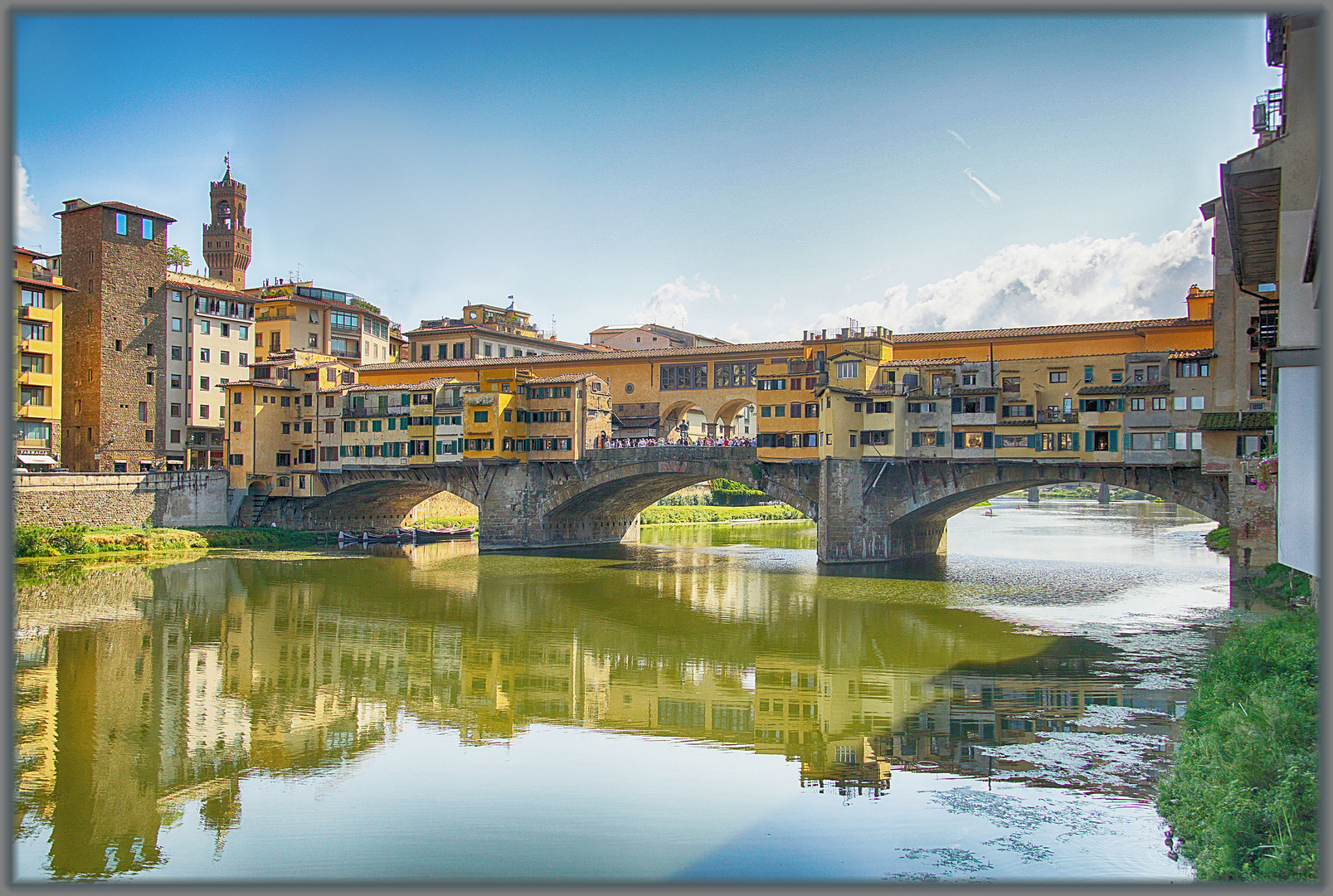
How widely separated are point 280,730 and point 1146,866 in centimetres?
1327

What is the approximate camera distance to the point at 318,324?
60500 mm

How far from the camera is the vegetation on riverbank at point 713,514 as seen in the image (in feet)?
208

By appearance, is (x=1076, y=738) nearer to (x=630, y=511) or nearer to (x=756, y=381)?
(x=756, y=381)

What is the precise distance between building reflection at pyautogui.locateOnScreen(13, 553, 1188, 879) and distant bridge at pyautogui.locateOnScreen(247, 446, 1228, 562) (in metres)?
8.54

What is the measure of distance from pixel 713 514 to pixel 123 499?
120 ft

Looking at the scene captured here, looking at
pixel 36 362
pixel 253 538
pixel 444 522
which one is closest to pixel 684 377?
pixel 444 522

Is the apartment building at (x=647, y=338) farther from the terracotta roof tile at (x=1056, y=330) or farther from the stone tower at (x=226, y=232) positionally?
the stone tower at (x=226, y=232)

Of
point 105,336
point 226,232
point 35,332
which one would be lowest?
point 35,332

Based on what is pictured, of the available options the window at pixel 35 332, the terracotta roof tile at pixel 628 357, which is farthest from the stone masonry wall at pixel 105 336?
the terracotta roof tile at pixel 628 357

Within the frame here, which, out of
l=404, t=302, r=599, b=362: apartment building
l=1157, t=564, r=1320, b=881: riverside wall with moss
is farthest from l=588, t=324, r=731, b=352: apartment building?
l=1157, t=564, r=1320, b=881: riverside wall with moss

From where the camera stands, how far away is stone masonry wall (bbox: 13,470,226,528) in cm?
3978

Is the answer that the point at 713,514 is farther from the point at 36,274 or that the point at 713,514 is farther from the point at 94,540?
the point at 36,274

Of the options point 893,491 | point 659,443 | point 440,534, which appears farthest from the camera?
point 440,534

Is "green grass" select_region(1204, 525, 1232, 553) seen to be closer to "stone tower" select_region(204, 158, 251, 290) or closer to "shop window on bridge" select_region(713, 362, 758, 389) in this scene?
"shop window on bridge" select_region(713, 362, 758, 389)
